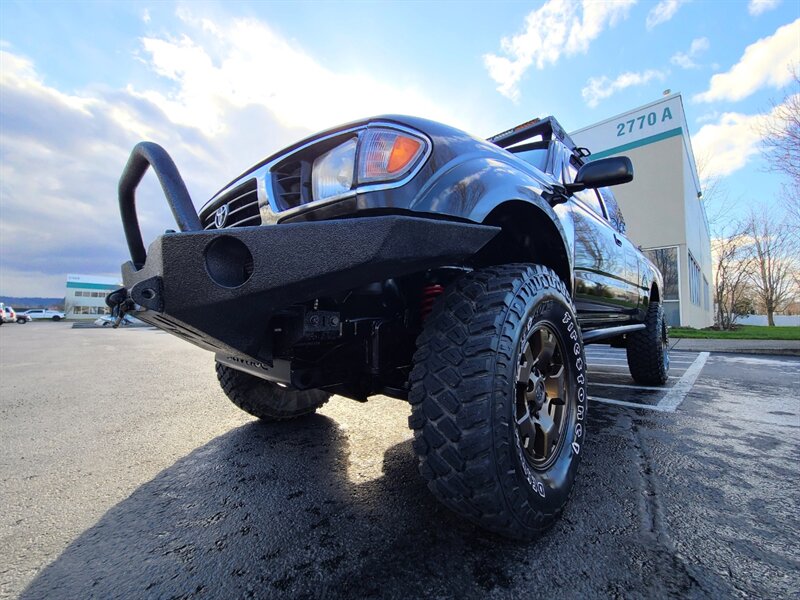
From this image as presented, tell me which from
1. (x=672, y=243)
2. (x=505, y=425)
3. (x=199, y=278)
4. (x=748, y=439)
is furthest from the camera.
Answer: (x=672, y=243)

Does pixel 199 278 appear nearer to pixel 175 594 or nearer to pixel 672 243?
pixel 175 594

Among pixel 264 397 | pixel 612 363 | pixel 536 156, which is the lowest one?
pixel 612 363

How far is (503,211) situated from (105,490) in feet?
8.02

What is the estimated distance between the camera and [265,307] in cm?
128

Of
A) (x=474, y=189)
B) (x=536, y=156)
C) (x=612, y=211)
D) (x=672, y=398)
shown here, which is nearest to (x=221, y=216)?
(x=474, y=189)

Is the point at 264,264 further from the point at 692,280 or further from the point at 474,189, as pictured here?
the point at 692,280

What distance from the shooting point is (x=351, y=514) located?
1.72 metres

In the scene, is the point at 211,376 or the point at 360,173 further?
the point at 211,376

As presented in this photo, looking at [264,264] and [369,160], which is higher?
[369,160]

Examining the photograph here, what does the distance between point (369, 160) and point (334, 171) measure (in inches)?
7.4

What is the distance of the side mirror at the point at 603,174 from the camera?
2.35 metres

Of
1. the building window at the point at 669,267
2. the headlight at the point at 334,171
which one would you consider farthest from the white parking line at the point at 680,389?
the building window at the point at 669,267

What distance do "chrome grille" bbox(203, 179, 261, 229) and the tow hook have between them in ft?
1.57

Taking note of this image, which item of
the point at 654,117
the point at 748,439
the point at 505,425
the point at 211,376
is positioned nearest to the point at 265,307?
the point at 505,425
